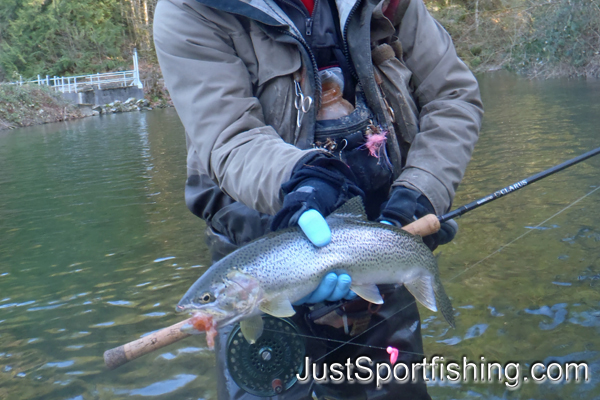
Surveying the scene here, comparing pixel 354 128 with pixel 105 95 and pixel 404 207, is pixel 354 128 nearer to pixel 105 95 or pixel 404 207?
pixel 404 207

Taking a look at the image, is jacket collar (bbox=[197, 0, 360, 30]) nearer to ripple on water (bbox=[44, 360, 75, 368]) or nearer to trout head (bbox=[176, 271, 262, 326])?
trout head (bbox=[176, 271, 262, 326])

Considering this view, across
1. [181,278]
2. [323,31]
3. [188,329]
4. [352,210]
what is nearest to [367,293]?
[352,210]

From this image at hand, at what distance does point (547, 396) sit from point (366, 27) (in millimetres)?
2384

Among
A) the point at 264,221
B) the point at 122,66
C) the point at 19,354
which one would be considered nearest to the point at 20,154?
the point at 19,354

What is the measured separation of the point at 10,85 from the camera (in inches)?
1340

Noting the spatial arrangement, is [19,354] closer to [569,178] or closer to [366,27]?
[366,27]

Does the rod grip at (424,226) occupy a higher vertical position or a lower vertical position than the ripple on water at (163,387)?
higher

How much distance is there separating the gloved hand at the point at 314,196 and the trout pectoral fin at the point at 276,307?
247mm

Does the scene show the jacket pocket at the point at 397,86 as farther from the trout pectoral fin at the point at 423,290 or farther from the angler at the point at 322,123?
the trout pectoral fin at the point at 423,290

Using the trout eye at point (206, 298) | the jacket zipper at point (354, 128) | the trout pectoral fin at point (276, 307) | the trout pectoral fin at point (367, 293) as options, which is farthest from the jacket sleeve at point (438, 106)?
the trout eye at point (206, 298)

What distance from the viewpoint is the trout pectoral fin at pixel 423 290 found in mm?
2521

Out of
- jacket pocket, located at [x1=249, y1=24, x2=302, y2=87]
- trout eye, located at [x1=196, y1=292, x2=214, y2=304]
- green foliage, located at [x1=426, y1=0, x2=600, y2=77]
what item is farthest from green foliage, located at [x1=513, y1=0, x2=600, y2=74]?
trout eye, located at [x1=196, y1=292, x2=214, y2=304]

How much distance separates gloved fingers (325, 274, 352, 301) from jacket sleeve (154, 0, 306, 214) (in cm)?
38

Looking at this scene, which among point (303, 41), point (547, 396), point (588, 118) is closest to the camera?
point (303, 41)
